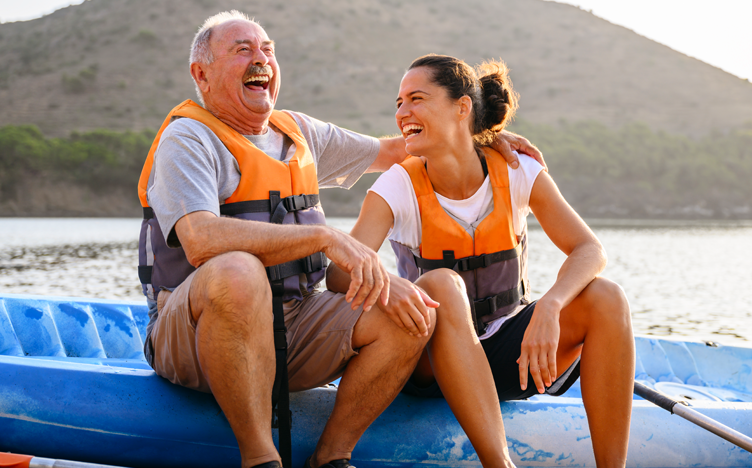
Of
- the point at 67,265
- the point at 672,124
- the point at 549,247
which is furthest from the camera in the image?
the point at 672,124

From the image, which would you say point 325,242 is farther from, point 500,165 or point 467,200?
point 500,165

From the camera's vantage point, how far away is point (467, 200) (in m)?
2.42

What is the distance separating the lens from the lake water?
9.69 m

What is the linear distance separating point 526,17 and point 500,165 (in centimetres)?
8228

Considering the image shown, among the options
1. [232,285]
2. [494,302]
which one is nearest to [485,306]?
[494,302]

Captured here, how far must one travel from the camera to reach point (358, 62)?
209 feet

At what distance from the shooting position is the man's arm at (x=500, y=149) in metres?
2.51

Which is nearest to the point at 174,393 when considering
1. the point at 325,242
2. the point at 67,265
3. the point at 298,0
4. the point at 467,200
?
the point at 325,242

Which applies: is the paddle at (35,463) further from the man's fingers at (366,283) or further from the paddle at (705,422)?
the paddle at (705,422)

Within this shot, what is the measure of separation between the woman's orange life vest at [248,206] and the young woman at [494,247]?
17cm

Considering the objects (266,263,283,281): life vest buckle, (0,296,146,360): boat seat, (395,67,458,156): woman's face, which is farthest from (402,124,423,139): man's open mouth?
(0,296,146,360): boat seat

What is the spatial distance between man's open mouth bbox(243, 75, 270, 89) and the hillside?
153 feet

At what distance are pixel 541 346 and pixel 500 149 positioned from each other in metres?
0.91

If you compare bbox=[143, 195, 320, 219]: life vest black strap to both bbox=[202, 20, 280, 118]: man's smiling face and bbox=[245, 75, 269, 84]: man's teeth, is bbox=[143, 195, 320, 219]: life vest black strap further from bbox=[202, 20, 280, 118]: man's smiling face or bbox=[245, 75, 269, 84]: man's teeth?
bbox=[245, 75, 269, 84]: man's teeth
